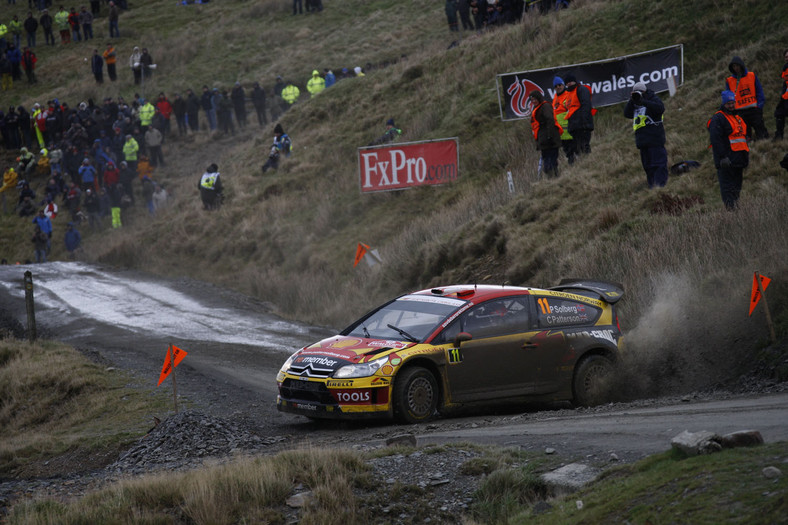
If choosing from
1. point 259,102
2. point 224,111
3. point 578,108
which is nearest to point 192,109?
point 224,111

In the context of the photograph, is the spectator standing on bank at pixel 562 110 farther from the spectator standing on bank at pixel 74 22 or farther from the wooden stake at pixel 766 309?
the spectator standing on bank at pixel 74 22

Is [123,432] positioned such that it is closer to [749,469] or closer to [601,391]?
[601,391]

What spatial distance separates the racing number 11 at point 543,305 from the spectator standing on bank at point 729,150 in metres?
4.71

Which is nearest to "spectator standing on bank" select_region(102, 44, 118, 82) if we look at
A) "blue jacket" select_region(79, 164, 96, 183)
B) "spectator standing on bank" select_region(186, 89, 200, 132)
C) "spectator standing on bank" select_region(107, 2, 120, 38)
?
"spectator standing on bank" select_region(107, 2, 120, 38)

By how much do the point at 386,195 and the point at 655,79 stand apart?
8088 mm

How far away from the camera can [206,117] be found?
42469 millimetres

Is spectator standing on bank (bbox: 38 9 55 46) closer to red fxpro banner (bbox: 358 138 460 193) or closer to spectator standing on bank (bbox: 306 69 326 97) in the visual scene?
spectator standing on bank (bbox: 306 69 326 97)

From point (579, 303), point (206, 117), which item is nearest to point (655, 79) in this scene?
point (579, 303)

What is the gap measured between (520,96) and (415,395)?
617 inches

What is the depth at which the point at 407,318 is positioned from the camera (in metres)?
10.1

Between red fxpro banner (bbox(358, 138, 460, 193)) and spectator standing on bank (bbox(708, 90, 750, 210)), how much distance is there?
33.3 feet

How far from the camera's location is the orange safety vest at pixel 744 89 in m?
15.4

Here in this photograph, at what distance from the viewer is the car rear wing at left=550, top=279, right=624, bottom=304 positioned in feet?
35.9

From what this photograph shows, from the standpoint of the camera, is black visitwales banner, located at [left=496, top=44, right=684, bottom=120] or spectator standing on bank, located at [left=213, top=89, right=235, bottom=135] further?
spectator standing on bank, located at [left=213, top=89, right=235, bottom=135]
